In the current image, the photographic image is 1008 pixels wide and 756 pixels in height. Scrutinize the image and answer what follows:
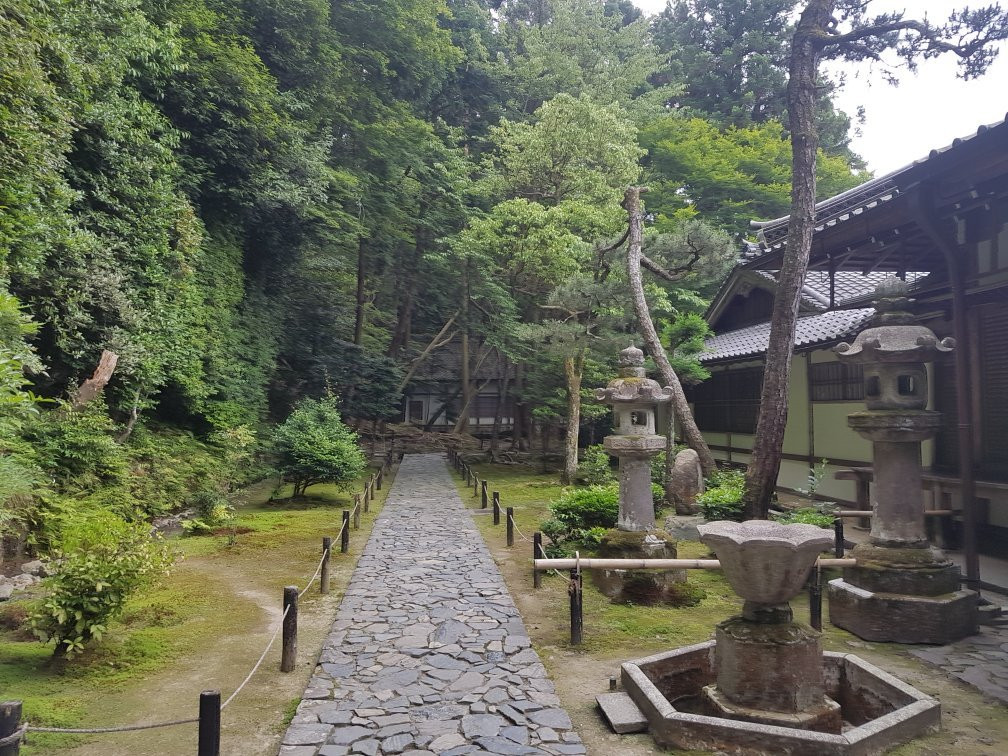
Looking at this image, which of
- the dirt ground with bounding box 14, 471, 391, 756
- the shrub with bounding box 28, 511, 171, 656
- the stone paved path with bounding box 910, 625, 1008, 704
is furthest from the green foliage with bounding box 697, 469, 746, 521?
the shrub with bounding box 28, 511, 171, 656

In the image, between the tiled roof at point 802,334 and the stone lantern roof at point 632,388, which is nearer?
the stone lantern roof at point 632,388

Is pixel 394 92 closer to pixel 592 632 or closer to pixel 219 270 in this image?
pixel 219 270

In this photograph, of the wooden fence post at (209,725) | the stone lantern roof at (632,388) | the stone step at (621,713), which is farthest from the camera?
the stone lantern roof at (632,388)

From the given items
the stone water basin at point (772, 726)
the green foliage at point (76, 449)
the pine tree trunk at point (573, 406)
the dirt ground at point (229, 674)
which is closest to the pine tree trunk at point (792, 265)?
the stone water basin at point (772, 726)

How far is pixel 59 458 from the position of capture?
9.28 metres

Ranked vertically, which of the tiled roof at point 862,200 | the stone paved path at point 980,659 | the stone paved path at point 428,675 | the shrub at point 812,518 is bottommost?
the stone paved path at point 428,675

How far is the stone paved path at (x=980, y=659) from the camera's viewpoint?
526 cm

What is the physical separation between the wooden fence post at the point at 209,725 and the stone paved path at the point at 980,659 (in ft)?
20.8

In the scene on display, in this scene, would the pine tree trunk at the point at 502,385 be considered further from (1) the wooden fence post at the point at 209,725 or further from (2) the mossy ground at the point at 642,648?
(1) the wooden fence post at the point at 209,725

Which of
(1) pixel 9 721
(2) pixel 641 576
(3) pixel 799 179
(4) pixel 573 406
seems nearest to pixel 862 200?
(3) pixel 799 179

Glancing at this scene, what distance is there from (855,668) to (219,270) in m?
17.0

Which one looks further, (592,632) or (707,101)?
(707,101)

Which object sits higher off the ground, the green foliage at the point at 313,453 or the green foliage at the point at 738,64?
the green foliage at the point at 738,64

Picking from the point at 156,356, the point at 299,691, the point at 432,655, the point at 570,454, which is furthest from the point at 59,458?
the point at 570,454
